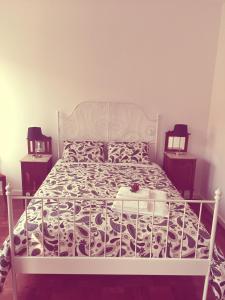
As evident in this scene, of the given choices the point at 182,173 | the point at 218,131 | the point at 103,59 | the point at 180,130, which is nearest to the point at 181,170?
the point at 182,173

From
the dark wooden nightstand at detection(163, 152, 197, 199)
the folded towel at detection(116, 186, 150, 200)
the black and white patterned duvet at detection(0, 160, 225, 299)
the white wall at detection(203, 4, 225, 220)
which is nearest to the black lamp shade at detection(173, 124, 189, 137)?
the dark wooden nightstand at detection(163, 152, 197, 199)

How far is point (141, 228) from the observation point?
77.7 inches

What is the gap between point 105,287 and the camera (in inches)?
87.0

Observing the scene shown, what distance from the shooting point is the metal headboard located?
3781 mm

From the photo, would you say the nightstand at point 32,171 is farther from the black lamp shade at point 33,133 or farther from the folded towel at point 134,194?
the folded towel at point 134,194

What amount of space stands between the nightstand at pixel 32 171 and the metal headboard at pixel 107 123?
0.43 meters

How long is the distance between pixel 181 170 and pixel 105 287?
193cm

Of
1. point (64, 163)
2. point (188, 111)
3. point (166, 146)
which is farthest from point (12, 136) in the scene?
point (188, 111)

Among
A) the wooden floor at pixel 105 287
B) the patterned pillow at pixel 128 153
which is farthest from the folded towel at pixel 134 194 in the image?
the patterned pillow at pixel 128 153

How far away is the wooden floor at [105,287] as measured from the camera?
6.94ft

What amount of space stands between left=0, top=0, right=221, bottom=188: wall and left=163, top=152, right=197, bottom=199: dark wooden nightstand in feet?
1.69

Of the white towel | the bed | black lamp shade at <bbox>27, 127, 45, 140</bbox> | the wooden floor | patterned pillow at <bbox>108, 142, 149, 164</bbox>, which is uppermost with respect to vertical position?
black lamp shade at <bbox>27, 127, 45, 140</bbox>

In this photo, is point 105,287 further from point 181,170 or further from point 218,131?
point 218,131

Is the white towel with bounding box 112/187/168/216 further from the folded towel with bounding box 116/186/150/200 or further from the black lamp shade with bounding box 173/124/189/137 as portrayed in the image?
the black lamp shade with bounding box 173/124/189/137
